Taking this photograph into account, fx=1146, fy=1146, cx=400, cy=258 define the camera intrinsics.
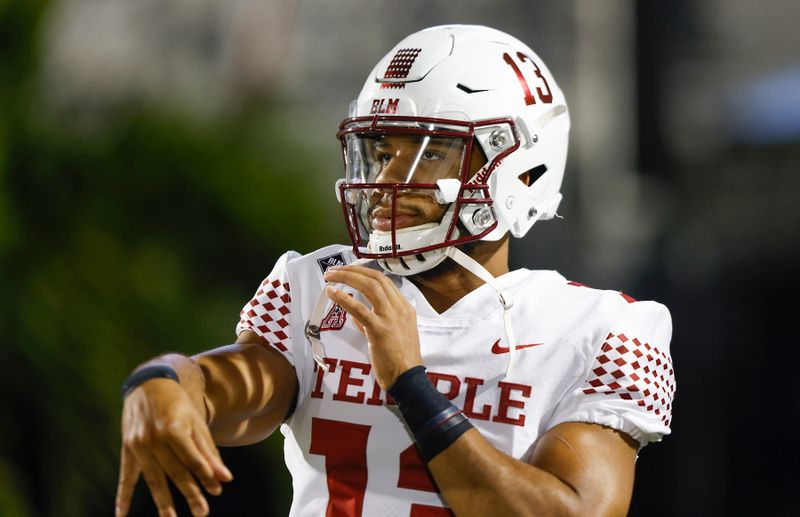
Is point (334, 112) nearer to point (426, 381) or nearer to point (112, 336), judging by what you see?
point (112, 336)

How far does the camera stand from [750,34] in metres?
6.35

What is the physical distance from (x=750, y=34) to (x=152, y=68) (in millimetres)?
3251

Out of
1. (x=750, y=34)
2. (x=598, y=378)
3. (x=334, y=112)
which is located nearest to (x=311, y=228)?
(x=334, y=112)

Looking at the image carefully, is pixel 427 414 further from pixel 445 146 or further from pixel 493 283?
pixel 445 146

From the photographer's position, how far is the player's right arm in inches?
72.9

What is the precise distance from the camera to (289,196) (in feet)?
14.9

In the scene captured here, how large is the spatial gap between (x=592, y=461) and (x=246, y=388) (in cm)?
68

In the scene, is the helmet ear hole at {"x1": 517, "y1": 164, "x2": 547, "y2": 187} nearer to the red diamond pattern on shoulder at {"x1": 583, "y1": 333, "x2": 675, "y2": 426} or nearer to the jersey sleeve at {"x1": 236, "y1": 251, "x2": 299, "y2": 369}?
the red diamond pattern on shoulder at {"x1": 583, "y1": 333, "x2": 675, "y2": 426}

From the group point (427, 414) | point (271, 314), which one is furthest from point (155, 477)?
point (271, 314)

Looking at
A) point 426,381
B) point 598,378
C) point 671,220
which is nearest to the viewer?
point 426,381

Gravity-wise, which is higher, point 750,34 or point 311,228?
point 750,34

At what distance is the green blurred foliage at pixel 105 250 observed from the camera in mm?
4219

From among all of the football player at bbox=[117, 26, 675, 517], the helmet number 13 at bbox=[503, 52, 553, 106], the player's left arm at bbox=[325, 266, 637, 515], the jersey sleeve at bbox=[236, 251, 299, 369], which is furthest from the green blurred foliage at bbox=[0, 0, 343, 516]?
the player's left arm at bbox=[325, 266, 637, 515]

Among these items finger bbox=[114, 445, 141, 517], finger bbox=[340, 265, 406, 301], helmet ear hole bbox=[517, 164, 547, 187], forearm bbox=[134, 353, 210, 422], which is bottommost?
finger bbox=[114, 445, 141, 517]
